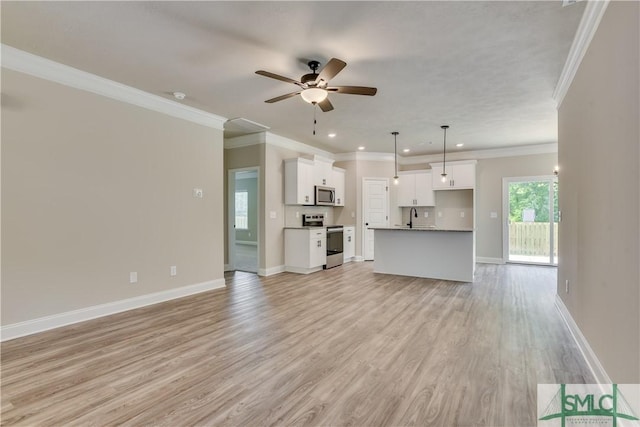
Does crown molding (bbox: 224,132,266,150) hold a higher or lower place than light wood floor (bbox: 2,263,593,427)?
higher

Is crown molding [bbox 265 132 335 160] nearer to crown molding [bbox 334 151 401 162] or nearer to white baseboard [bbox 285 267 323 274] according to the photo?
crown molding [bbox 334 151 401 162]

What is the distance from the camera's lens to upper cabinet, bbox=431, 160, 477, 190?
24.2 feet

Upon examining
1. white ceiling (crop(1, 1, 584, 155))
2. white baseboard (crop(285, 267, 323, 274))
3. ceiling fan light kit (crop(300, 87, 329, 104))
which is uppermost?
white ceiling (crop(1, 1, 584, 155))

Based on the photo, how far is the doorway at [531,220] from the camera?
6.85 m

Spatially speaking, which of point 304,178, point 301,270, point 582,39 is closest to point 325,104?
point 582,39

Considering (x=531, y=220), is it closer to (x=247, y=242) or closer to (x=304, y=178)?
(x=304, y=178)

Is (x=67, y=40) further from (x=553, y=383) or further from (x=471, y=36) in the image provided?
(x=553, y=383)

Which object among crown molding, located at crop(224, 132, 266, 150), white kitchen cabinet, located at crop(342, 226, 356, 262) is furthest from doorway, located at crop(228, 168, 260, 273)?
white kitchen cabinet, located at crop(342, 226, 356, 262)

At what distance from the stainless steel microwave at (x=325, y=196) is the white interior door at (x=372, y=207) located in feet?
3.16

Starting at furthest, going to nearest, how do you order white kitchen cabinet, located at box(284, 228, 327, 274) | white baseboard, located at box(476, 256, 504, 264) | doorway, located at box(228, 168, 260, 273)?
doorway, located at box(228, 168, 260, 273) → white baseboard, located at box(476, 256, 504, 264) → white kitchen cabinet, located at box(284, 228, 327, 274)

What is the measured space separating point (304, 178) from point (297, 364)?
4.45m

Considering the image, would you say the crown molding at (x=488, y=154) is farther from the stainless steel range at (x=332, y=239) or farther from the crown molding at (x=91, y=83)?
the crown molding at (x=91, y=83)

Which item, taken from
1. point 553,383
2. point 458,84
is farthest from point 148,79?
point 553,383

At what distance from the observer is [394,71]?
3.39 meters
